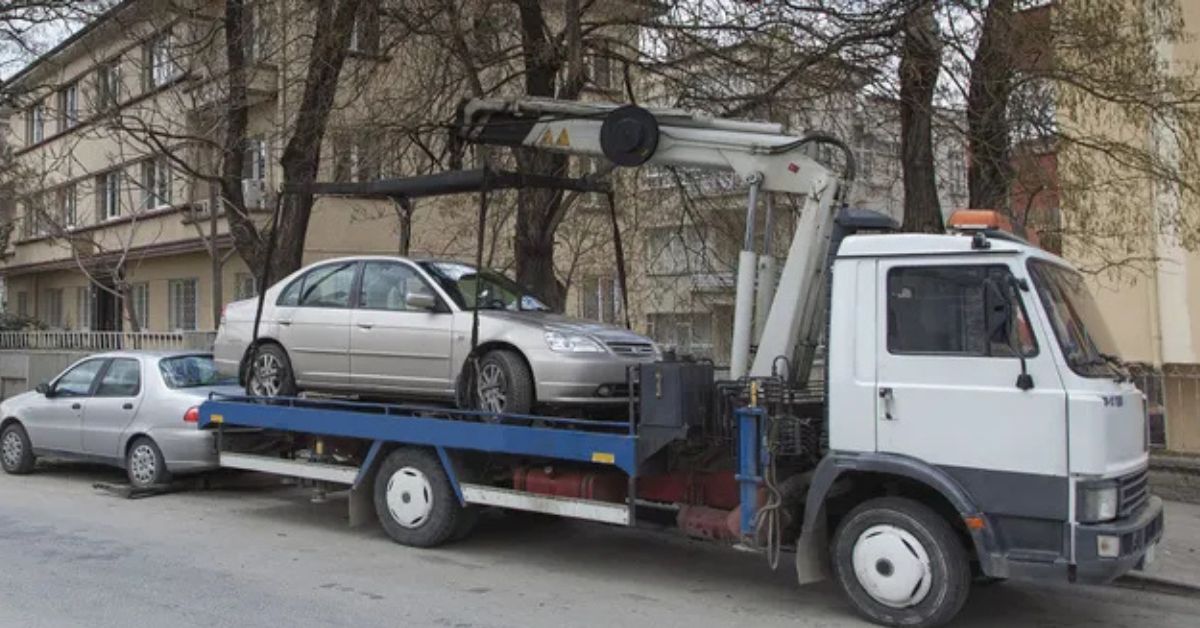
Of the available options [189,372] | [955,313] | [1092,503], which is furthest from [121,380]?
[1092,503]

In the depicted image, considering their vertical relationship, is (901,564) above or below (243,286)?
below

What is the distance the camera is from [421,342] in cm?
877

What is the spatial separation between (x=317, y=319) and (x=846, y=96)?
6309 millimetres

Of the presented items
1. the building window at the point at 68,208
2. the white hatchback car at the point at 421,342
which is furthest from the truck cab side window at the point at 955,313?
the building window at the point at 68,208

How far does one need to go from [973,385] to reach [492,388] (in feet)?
12.1

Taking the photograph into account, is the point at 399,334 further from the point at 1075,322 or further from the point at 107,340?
the point at 107,340

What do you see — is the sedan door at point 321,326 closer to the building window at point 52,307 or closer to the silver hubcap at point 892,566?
the silver hubcap at point 892,566

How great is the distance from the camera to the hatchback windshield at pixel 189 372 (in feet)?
37.2

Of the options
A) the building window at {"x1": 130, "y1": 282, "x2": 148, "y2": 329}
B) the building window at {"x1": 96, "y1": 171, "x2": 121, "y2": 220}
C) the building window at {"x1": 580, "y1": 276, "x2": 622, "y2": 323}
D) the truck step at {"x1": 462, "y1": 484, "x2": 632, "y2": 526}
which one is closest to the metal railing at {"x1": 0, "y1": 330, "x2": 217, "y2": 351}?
the building window at {"x1": 130, "y1": 282, "x2": 148, "y2": 329}

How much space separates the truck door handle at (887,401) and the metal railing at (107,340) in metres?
12.9

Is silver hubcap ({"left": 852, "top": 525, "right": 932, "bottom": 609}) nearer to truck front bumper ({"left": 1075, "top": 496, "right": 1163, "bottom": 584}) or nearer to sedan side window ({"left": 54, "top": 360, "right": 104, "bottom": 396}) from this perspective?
truck front bumper ({"left": 1075, "top": 496, "right": 1163, "bottom": 584})

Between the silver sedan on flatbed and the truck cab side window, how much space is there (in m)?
7.02

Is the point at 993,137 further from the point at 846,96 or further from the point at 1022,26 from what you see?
the point at 846,96

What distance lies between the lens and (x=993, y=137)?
1030 cm
